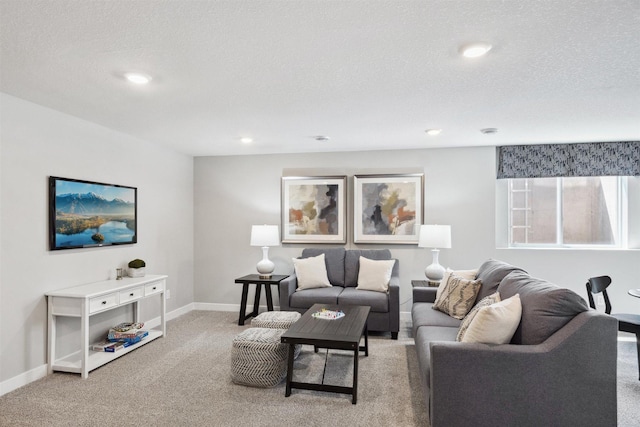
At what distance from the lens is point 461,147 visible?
5016mm

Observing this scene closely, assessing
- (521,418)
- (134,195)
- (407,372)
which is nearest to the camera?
(521,418)

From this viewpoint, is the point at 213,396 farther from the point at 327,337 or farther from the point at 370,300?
the point at 370,300

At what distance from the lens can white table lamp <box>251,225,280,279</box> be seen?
4918mm

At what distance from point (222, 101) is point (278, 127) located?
0.93 m

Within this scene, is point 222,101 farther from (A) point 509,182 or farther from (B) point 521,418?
(A) point 509,182

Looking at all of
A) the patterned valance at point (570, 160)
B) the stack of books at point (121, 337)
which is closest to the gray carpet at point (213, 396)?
the stack of books at point (121, 337)

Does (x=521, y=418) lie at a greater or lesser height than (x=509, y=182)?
lesser

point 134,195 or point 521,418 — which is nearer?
point 521,418

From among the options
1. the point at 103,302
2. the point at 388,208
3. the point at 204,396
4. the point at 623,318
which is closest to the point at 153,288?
the point at 103,302

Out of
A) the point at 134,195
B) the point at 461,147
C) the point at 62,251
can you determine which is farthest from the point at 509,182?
the point at 62,251

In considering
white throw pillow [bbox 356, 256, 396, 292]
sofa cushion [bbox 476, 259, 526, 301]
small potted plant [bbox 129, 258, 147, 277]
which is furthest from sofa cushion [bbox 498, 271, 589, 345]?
small potted plant [bbox 129, 258, 147, 277]

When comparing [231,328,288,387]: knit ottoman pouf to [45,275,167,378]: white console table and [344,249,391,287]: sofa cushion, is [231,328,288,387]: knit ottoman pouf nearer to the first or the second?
[45,275,167,378]: white console table

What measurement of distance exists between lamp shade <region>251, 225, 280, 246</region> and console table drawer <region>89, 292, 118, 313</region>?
183 centimetres

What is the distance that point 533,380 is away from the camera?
2018 millimetres
